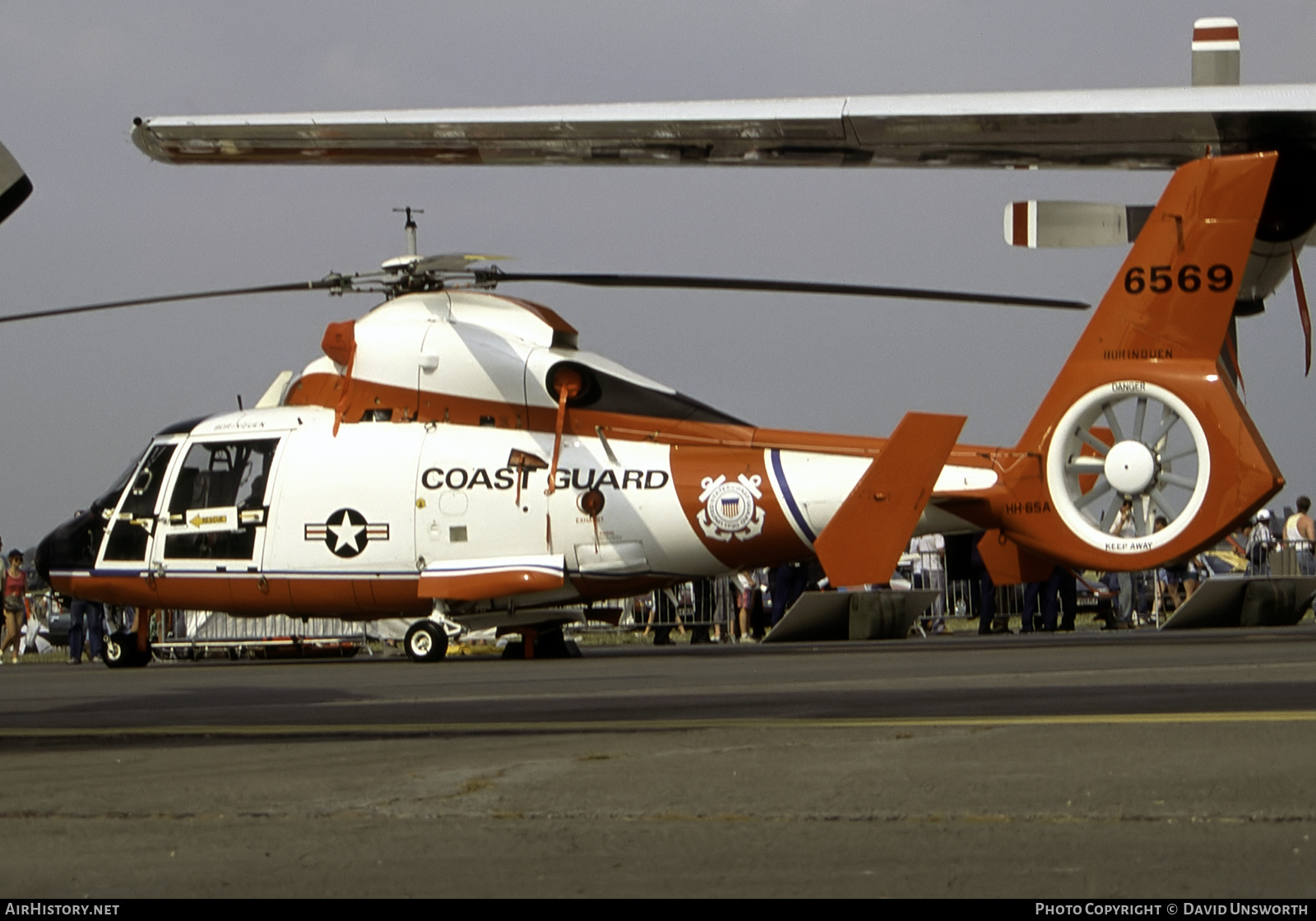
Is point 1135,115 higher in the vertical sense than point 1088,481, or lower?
higher

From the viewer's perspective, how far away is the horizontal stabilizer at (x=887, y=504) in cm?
1522

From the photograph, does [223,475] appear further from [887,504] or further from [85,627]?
[85,627]

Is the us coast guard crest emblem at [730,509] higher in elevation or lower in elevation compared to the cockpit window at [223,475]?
lower

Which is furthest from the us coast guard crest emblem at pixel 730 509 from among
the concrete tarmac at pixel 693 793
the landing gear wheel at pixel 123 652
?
the concrete tarmac at pixel 693 793

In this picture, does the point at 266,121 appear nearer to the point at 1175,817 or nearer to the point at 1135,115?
the point at 1135,115

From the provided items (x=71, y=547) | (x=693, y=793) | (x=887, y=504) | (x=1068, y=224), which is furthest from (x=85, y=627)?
(x=693, y=793)

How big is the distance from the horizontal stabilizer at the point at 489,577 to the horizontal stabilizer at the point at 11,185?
10426 mm

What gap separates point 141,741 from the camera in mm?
7375

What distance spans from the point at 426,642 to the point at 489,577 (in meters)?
0.96

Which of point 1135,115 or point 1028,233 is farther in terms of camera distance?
point 1028,233

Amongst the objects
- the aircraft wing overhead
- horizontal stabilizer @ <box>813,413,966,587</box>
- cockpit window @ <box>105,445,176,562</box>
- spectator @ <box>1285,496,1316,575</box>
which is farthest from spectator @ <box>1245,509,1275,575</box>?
cockpit window @ <box>105,445,176,562</box>

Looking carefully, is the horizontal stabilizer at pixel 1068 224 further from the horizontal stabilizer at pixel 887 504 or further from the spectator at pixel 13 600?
the spectator at pixel 13 600
